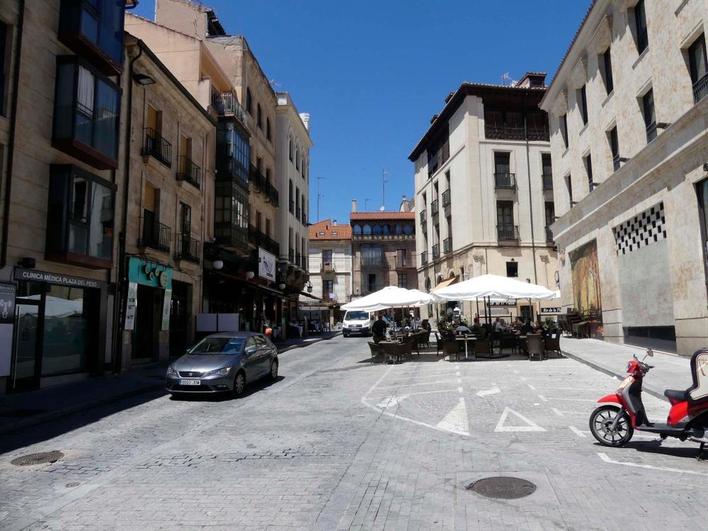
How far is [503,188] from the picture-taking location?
120 feet

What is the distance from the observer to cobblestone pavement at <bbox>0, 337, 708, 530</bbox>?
180 inches

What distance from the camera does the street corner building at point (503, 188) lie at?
35.9 m

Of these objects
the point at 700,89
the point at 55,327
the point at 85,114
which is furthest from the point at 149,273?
the point at 700,89

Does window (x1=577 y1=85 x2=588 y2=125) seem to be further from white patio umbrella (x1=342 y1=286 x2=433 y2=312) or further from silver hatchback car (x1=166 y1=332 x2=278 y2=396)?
silver hatchback car (x1=166 y1=332 x2=278 y2=396)

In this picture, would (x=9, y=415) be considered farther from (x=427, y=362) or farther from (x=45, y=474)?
(x=427, y=362)

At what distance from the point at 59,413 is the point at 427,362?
11670mm

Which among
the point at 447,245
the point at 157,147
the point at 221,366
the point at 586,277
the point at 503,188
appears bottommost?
the point at 221,366

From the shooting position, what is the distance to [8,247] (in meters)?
12.4

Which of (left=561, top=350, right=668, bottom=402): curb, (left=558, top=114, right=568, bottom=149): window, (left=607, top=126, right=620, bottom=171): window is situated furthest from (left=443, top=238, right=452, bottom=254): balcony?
(left=561, top=350, right=668, bottom=402): curb

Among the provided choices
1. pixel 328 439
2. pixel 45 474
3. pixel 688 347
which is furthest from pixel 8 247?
pixel 688 347

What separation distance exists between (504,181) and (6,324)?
31309 mm

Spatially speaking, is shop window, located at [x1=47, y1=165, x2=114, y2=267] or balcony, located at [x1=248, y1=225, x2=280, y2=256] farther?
balcony, located at [x1=248, y1=225, x2=280, y2=256]

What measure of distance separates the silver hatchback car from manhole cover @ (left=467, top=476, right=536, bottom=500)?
285 inches

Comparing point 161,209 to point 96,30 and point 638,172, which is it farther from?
point 638,172
